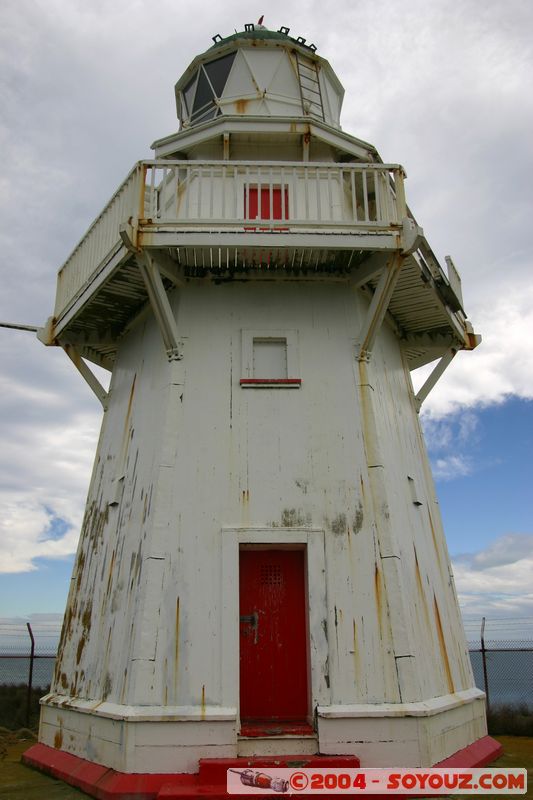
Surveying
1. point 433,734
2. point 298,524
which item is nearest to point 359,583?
point 298,524

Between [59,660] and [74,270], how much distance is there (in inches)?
250

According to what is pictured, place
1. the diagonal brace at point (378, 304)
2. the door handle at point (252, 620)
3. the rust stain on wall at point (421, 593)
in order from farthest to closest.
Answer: the diagonal brace at point (378, 304) < the rust stain on wall at point (421, 593) < the door handle at point (252, 620)

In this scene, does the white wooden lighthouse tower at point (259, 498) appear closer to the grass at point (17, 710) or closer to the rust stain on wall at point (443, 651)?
the rust stain on wall at point (443, 651)

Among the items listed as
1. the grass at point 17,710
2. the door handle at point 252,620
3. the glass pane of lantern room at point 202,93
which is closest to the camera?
the door handle at point 252,620

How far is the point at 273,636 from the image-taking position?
875 cm

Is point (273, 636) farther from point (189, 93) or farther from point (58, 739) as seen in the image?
point (189, 93)

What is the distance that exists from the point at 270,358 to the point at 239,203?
2282 mm

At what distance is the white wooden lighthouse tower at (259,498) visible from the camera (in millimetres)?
8023

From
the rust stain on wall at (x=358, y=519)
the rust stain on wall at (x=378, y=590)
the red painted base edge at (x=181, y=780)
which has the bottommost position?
the red painted base edge at (x=181, y=780)

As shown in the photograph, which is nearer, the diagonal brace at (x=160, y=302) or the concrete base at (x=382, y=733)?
the concrete base at (x=382, y=733)

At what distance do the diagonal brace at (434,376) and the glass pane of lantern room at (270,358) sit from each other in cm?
333

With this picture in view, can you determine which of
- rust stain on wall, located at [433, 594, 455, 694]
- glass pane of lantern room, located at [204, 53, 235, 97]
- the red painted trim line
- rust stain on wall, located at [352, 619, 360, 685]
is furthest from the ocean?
glass pane of lantern room, located at [204, 53, 235, 97]

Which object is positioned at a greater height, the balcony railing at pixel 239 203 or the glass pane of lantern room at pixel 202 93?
the glass pane of lantern room at pixel 202 93

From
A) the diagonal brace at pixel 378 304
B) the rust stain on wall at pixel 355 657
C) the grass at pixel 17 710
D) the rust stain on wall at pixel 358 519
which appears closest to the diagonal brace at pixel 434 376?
the diagonal brace at pixel 378 304
